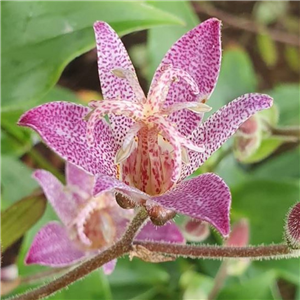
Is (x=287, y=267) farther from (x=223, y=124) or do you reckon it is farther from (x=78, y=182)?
(x=223, y=124)

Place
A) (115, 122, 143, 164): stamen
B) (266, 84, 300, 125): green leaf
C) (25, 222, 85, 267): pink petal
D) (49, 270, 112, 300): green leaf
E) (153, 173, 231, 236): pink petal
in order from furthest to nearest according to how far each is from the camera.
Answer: (266, 84, 300, 125): green leaf → (49, 270, 112, 300): green leaf → (25, 222, 85, 267): pink petal → (115, 122, 143, 164): stamen → (153, 173, 231, 236): pink petal

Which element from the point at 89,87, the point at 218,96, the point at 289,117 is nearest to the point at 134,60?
the point at 89,87

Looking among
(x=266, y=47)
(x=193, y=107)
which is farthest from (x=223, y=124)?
(x=266, y=47)

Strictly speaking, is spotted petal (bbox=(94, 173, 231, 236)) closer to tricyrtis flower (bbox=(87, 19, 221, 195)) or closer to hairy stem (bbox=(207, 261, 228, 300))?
tricyrtis flower (bbox=(87, 19, 221, 195))

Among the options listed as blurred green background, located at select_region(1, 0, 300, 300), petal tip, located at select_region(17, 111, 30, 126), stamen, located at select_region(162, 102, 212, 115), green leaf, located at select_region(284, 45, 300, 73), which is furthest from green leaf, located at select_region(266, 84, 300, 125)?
petal tip, located at select_region(17, 111, 30, 126)

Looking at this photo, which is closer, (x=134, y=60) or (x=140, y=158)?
(x=140, y=158)

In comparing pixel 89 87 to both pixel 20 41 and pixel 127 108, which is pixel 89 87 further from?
pixel 127 108
